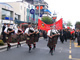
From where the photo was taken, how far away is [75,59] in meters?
8.13

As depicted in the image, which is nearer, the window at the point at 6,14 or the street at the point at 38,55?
the street at the point at 38,55

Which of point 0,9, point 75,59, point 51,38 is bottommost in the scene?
point 75,59

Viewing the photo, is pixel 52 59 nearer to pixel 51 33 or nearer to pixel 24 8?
pixel 51 33

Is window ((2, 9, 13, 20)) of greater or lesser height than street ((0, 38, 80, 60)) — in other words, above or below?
above

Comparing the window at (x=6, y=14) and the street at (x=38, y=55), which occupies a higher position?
the window at (x=6, y=14)

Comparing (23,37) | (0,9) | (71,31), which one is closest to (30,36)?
(23,37)

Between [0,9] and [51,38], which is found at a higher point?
[0,9]

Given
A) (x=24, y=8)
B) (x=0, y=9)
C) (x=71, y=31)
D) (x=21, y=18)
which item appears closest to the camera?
(x=71, y=31)

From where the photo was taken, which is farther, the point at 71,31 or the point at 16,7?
the point at 16,7

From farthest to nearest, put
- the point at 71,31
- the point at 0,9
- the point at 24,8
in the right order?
1. the point at 24,8
2. the point at 0,9
3. the point at 71,31

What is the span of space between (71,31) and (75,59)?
14.4 m

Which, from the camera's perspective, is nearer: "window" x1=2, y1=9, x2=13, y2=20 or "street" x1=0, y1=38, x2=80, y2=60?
"street" x1=0, y1=38, x2=80, y2=60

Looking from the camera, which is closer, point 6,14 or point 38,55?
point 38,55

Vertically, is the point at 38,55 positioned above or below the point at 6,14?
below
